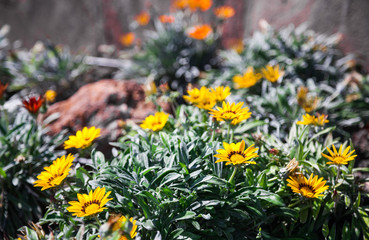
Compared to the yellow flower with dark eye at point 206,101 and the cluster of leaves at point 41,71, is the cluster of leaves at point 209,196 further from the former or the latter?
the cluster of leaves at point 41,71

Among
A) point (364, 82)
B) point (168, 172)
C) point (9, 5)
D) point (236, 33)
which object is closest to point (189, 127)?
point (168, 172)

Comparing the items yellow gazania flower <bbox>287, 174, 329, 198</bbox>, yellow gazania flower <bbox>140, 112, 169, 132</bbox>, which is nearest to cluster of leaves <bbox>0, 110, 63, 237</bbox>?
yellow gazania flower <bbox>140, 112, 169, 132</bbox>

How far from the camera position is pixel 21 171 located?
2.13 metres

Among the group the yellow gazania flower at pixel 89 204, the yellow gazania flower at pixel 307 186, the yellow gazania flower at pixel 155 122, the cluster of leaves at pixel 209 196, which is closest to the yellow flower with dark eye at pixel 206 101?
the cluster of leaves at pixel 209 196

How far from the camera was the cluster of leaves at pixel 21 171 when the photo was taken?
205cm

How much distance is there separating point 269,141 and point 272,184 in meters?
0.45

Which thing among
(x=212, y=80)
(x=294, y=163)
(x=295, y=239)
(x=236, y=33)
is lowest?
(x=295, y=239)

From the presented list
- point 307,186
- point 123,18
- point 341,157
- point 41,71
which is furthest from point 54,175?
point 123,18

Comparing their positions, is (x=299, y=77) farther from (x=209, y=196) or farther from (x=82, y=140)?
(x=82, y=140)

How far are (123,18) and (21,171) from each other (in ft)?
11.1

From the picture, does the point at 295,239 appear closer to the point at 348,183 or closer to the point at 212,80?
the point at 348,183

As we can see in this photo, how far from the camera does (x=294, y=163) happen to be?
5.02 ft

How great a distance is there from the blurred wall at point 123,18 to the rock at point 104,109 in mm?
1908

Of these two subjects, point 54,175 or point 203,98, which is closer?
point 54,175
